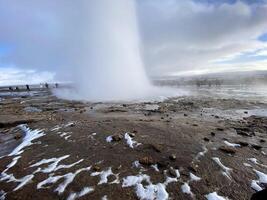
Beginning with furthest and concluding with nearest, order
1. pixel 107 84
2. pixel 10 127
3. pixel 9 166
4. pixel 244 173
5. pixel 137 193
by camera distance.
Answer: pixel 107 84
pixel 10 127
pixel 9 166
pixel 244 173
pixel 137 193

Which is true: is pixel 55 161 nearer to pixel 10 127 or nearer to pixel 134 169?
pixel 134 169

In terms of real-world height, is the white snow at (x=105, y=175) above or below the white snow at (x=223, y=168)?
above

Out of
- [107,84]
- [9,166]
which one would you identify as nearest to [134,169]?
[9,166]

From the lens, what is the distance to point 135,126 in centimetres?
1157

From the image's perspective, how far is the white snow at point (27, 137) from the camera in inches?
355

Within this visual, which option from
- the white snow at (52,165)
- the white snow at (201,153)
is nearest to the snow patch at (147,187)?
the white snow at (201,153)

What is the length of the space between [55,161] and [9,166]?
1664 mm

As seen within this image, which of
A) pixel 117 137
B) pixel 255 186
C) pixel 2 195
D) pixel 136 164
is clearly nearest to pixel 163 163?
pixel 136 164

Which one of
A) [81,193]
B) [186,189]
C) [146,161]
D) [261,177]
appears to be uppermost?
[146,161]

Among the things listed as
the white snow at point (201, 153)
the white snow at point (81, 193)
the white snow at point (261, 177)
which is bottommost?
the white snow at point (261, 177)

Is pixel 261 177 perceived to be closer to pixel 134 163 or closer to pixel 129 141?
pixel 134 163

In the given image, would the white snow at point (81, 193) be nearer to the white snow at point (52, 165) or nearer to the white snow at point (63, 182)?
the white snow at point (63, 182)

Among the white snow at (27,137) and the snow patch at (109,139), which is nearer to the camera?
the white snow at (27,137)

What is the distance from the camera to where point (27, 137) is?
10930mm
